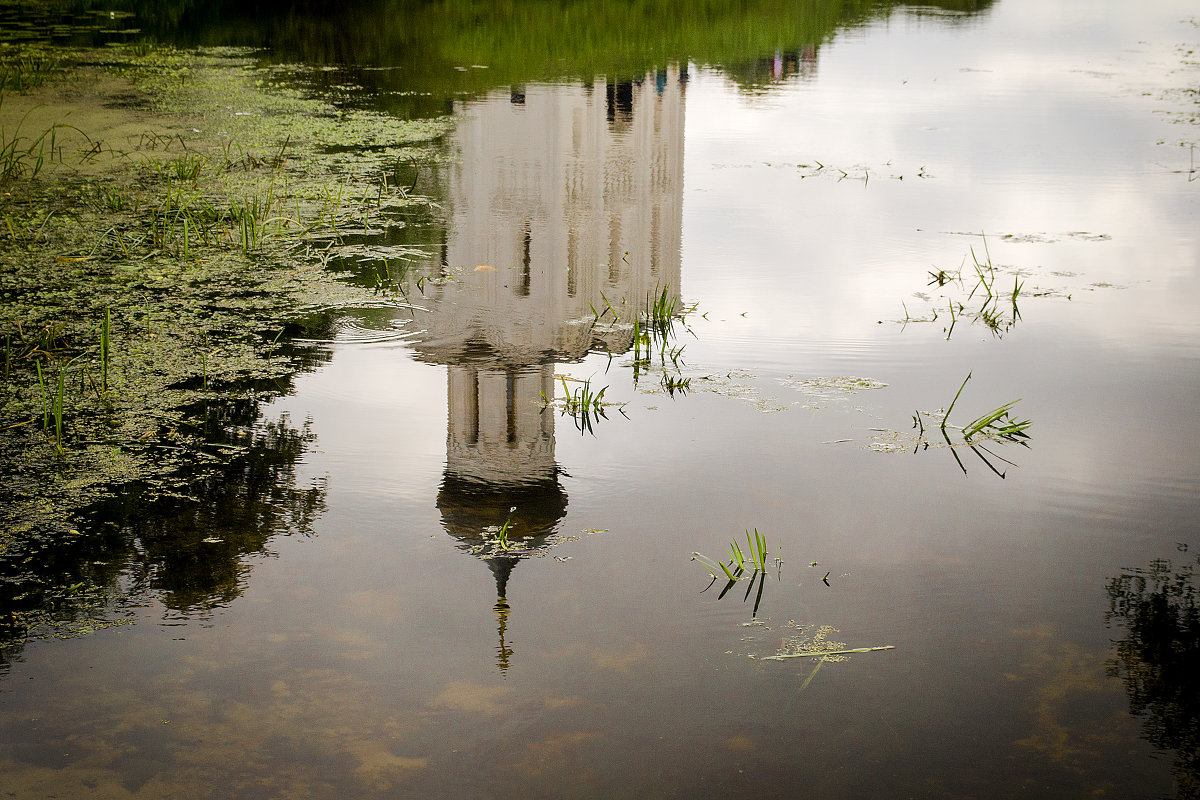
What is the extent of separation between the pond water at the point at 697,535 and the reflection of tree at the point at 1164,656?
0.01 meters

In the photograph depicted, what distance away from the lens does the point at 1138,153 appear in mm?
A: 11883

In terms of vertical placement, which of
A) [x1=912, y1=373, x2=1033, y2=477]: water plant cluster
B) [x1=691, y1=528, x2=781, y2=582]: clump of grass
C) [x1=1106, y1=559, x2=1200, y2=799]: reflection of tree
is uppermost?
[x1=912, y1=373, x2=1033, y2=477]: water plant cluster

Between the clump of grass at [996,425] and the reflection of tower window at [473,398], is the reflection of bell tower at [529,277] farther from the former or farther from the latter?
the clump of grass at [996,425]

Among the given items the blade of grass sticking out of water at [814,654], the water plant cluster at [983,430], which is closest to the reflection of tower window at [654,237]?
the water plant cluster at [983,430]

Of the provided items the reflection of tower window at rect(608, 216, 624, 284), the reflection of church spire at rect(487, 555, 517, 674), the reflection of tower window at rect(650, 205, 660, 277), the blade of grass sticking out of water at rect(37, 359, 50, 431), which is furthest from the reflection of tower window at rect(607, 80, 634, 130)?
the reflection of church spire at rect(487, 555, 517, 674)

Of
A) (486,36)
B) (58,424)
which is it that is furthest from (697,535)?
(486,36)

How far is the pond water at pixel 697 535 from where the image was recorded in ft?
10.8

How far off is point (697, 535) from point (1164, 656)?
165 centimetres

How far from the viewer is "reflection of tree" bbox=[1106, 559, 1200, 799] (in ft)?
11.1

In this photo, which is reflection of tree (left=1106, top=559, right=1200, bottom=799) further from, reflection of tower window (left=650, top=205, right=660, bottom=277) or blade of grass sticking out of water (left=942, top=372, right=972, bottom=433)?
reflection of tower window (left=650, top=205, right=660, bottom=277)

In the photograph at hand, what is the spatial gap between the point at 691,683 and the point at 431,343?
11.6 feet

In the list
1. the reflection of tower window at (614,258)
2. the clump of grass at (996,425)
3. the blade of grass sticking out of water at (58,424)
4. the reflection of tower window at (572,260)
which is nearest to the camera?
the blade of grass sticking out of water at (58,424)

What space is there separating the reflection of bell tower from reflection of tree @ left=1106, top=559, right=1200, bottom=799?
6.45 ft

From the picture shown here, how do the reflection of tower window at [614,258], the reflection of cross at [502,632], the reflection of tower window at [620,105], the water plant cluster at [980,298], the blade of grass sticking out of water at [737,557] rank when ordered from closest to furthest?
the reflection of cross at [502,632]
the blade of grass sticking out of water at [737,557]
the water plant cluster at [980,298]
the reflection of tower window at [614,258]
the reflection of tower window at [620,105]
